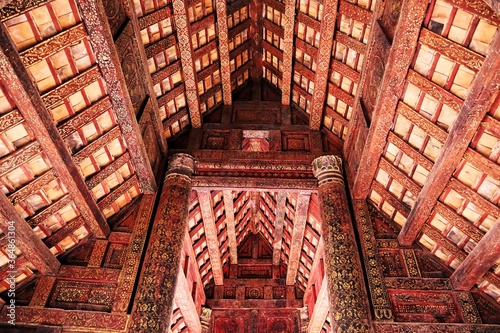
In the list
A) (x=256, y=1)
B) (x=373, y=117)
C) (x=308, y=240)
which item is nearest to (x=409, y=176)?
(x=373, y=117)

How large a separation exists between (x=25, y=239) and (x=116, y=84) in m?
3.73

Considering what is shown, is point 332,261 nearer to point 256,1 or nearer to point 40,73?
Answer: point 40,73

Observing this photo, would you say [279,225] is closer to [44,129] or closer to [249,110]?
[249,110]

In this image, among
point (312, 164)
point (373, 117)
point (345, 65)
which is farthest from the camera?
point (312, 164)

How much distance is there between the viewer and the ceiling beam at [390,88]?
6.40 meters

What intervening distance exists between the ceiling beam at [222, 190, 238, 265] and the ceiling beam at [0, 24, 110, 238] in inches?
181

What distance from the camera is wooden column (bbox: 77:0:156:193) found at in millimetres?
6648

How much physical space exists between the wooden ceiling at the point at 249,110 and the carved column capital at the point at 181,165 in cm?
53

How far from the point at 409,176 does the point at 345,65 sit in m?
3.46

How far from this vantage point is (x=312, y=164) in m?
10.9

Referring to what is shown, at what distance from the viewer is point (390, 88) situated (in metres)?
7.49

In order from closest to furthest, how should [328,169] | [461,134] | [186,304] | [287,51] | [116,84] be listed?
[461,134]
[116,84]
[328,169]
[287,51]
[186,304]

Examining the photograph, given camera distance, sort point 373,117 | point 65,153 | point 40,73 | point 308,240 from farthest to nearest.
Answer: point 308,240 → point 373,117 → point 65,153 → point 40,73

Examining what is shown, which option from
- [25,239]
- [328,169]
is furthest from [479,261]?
[25,239]
